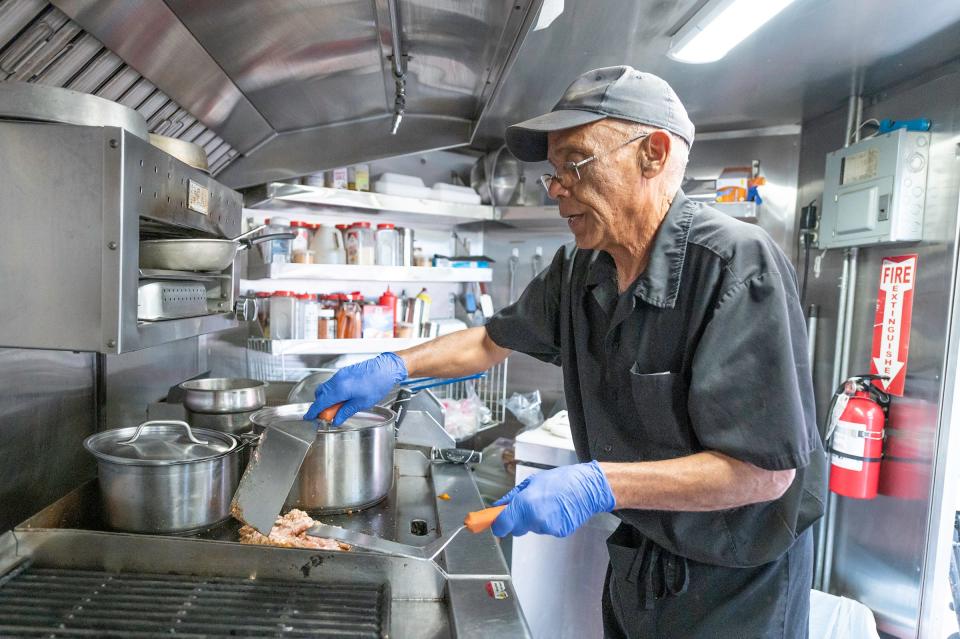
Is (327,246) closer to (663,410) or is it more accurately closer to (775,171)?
(663,410)

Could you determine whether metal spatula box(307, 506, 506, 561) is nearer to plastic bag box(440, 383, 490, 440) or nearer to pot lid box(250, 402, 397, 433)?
pot lid box(250, 402, 397, 433)

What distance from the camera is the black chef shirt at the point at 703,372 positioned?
990 millimetres

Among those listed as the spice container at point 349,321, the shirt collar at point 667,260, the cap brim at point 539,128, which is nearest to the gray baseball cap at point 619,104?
the cap brim at point 539,128

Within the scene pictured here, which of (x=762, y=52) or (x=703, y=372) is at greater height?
(x=762, y=52)

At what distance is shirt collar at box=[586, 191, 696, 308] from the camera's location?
3.77 ft

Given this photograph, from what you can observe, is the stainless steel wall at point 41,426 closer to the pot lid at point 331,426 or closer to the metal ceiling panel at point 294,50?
the pot lid at point 331,426

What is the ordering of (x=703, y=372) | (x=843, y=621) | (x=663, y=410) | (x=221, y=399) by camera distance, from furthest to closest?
1. (x=843, y=621)
2. (x=221, y=399)
3. (x=663, y=410)
4. (x=703, y=372)

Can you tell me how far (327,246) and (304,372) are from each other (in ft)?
2.38

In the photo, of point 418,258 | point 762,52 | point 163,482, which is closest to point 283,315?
point 418,258

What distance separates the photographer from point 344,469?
52.3 inches

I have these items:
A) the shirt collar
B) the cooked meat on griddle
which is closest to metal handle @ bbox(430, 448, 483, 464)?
the cooked meat on griddle

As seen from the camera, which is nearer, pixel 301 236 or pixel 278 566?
pixel 278 566

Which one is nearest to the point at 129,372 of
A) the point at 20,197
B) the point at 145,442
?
the point at 145,442

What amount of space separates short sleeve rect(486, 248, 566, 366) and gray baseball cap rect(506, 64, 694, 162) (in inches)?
18.2
